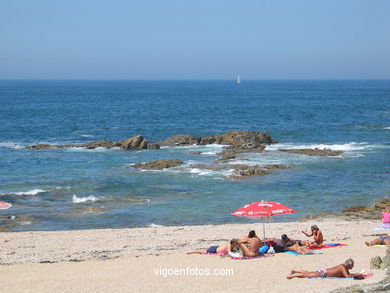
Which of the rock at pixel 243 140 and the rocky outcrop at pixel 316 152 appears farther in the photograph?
the rock at pixel 243 140

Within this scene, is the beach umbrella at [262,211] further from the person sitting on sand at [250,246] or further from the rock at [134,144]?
the rock at [134,144]

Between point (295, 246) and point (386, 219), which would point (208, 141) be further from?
point (295, 246)

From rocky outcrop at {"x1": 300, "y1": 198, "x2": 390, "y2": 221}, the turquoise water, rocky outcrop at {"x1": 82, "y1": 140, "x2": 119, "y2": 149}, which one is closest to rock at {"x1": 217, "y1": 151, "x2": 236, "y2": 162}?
the turquoise water

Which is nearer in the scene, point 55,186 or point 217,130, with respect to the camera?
point 55,186

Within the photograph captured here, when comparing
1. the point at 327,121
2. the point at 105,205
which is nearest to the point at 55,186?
the point at 105,205

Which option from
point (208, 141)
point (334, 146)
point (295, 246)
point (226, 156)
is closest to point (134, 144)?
point (208, 141)

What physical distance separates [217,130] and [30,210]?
41.6 meters

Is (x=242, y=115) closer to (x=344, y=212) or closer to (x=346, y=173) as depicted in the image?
(x=346, y=173)

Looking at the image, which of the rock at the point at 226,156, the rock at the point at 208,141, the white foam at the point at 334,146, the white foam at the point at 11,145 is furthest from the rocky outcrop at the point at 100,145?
the white foam at the point at 334,146

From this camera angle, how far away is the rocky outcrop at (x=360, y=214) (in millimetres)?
27844

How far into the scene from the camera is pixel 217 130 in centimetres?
7012

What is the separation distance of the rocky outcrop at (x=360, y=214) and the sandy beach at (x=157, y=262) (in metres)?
2.28

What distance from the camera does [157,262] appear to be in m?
18.6

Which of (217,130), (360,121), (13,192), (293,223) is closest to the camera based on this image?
(293,223)
